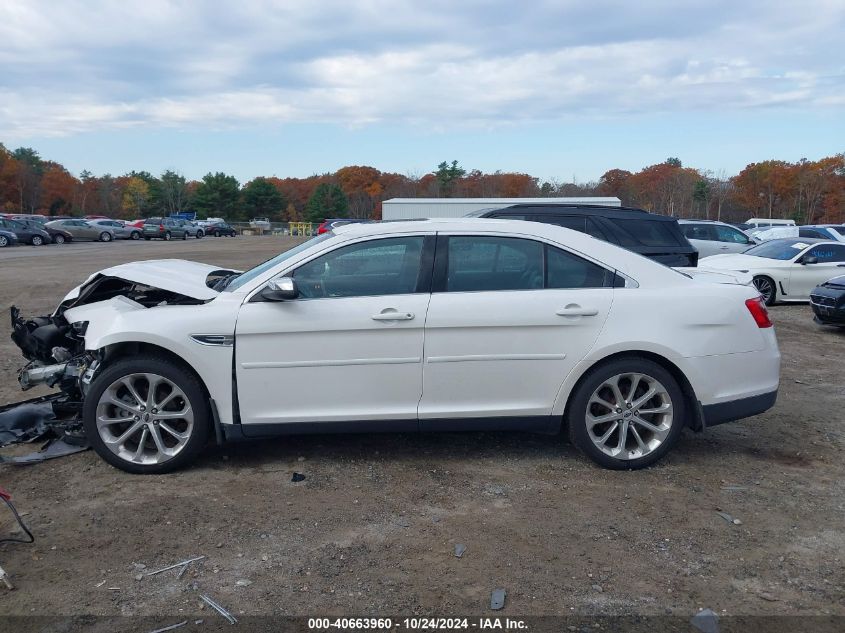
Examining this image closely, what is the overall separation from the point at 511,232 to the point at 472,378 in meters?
1.03

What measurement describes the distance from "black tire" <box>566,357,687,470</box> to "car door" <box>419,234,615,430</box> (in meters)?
0.16

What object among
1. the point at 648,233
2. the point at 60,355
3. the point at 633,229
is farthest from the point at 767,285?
the point at 60,355

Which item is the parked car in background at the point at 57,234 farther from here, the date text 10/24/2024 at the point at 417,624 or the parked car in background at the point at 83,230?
the date text 10/24/2024 at the point at 417,624

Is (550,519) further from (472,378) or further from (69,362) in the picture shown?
(69,362)

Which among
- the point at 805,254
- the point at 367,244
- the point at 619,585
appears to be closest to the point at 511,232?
the point at 367,244

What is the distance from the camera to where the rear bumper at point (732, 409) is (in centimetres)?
475

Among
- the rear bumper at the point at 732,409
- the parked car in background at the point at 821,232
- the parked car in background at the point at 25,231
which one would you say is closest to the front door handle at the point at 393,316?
the rear bumper at the point at 732,409

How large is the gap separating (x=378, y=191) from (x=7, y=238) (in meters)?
76.5

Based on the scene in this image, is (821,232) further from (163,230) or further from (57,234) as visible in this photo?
(163,230)

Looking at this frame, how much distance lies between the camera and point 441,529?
155 inches

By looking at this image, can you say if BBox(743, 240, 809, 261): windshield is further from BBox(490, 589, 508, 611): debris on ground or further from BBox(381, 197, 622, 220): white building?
BBox(381, 197, 622, 220): white building

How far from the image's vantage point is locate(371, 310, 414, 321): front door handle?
4531 millimetres

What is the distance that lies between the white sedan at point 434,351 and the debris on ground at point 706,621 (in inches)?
63.7

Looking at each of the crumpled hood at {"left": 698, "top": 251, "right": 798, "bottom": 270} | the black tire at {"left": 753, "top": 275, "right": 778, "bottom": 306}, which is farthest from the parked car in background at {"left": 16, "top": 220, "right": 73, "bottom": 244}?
the black tire at {"left": 753, "top": 275, "right": 778, "bottom": 306}
